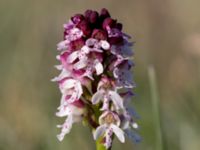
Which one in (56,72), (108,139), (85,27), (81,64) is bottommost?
(108,139)

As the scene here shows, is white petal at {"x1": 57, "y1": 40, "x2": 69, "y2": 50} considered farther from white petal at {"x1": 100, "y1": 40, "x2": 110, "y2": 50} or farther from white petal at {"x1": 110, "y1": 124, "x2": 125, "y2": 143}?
white petal at {"x1": 110, "y1": 124, "x2": 125, "y2": 143}

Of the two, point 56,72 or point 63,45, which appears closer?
point 63,45

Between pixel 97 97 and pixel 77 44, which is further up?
pixel 77 44

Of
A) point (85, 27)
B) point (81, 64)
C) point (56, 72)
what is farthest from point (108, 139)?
point (56, 72)

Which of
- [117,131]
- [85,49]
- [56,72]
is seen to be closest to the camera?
[85,49]

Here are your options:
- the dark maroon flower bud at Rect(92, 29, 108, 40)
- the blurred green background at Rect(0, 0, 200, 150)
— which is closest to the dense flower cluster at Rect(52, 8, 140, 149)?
the dark maroon flower bud at Rect(92, 29, 108, 40)

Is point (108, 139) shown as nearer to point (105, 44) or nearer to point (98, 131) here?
point (98, 131)

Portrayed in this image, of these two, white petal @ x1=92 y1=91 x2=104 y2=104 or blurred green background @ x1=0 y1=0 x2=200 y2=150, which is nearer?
white petal @ x1=92 y1=91 x2=104 y2=104
